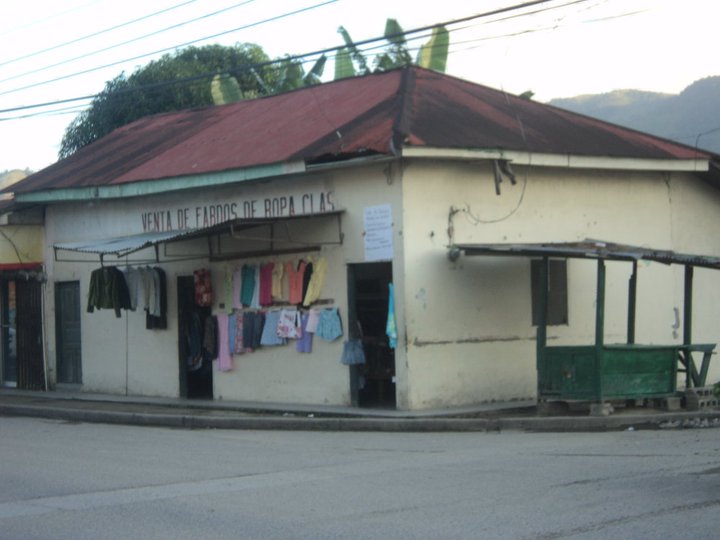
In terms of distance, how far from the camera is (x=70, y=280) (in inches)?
909

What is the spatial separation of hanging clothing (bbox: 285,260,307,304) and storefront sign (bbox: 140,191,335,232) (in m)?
0.87

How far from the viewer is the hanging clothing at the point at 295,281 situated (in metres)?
18.4

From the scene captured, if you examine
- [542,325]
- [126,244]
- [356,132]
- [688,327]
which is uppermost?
A: [356,132]

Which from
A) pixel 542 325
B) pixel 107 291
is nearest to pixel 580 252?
pixel 542 325

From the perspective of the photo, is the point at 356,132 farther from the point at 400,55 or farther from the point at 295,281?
the point at 400,55

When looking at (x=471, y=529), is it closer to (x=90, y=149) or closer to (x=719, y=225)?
(x=719, y=225)

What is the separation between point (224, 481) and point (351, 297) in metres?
7.21

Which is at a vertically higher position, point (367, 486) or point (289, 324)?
point (289, 324)

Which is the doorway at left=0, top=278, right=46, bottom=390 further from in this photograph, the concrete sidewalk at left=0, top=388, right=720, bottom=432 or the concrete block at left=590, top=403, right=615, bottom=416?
the concrete block at left=590, top=403, right=615, bottom=416

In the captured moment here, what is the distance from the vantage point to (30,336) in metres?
23.9

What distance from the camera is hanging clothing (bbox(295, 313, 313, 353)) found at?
1831 centimetres

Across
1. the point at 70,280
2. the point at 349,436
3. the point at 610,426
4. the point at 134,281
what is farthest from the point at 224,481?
the point at 70,280

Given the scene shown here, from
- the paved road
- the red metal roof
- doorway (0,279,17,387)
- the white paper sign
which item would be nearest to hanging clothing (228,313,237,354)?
the red metal roof

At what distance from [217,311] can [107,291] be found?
7.42ft
